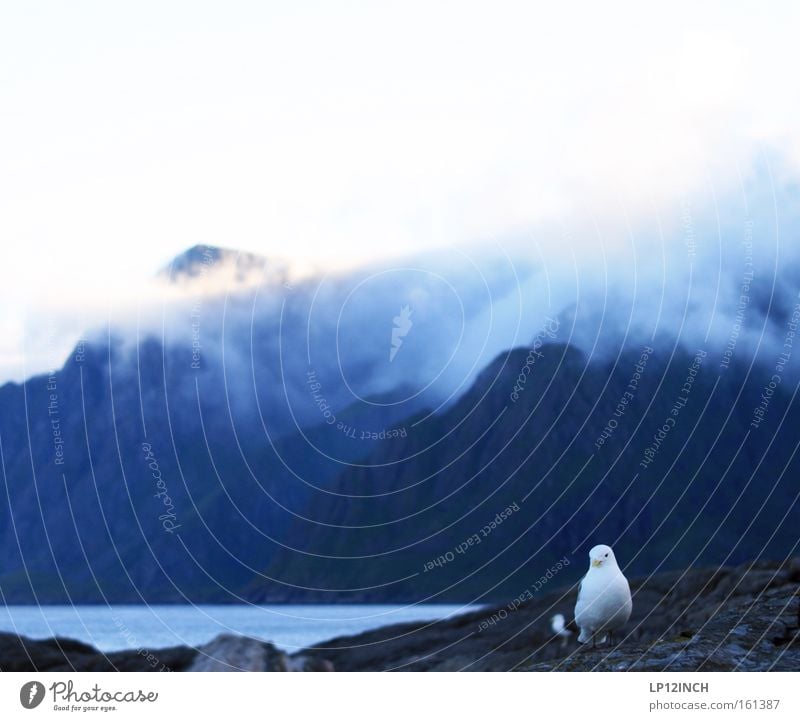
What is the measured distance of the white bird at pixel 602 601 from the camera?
74.7ft

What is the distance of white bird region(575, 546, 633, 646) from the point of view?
896 inches

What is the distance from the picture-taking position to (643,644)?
74.7ft

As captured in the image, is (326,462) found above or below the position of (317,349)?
below

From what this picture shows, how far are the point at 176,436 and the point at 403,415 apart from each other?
27.9 meters

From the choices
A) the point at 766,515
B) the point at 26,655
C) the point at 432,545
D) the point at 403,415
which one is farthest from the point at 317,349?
the point at 26,655

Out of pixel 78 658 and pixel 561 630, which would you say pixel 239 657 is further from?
pixel 561 630

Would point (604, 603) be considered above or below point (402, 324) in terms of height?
below

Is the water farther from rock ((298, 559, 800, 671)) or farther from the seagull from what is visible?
the seagull

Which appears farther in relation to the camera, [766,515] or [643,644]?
[766,515]

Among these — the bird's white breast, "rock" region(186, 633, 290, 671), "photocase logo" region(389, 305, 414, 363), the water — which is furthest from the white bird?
the water

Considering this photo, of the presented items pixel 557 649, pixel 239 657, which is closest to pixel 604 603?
pixel 557 649

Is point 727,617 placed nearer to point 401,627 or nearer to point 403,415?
point 401,627
